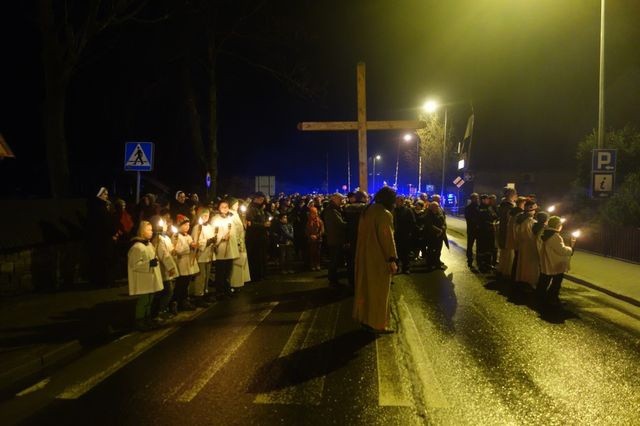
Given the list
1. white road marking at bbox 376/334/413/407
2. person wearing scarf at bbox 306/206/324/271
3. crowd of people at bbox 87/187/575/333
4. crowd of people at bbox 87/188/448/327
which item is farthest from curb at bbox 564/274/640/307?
person wearing scarf at bbox 306/206/324/271

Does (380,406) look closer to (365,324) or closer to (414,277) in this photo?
(365,324)

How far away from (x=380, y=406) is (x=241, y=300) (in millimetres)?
5728

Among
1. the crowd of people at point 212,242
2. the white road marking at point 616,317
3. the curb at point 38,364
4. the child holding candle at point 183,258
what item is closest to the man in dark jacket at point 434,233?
the crowd of people at point 212,242

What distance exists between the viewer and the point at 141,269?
7555 millimetres

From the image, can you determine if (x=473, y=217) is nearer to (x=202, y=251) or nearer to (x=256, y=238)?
(x=256, y=238)

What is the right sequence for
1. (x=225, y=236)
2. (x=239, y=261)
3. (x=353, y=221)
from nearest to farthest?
(x=225, y=236), (x=353, y=221), (x=239, y=261)

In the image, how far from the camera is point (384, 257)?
7602 millimetres

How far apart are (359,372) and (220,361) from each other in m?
1.64

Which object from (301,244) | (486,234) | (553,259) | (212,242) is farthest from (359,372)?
(301,244)

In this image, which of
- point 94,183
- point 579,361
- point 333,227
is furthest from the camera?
point 94,183

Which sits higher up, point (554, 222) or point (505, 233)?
point (554, 222)

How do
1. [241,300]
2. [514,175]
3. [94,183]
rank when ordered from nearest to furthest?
1. [241,300]
2. [94,183]
3. [514,175]

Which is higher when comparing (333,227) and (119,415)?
(333,227)

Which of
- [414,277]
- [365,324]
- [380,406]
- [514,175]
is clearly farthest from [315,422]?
[514,175]
